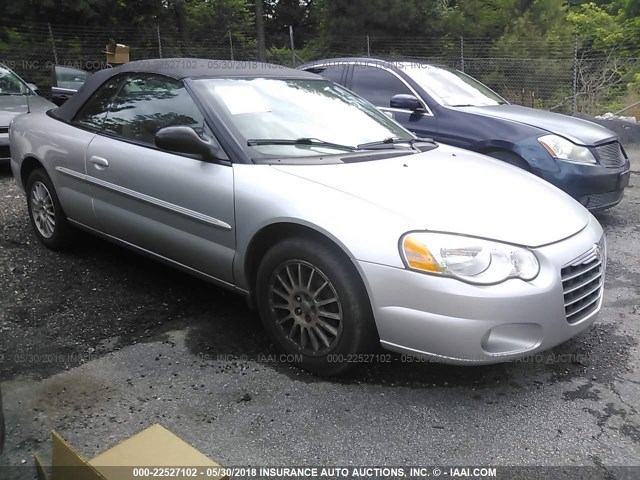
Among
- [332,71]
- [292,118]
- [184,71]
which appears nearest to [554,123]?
[332,71]

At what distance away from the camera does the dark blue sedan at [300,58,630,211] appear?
17.8ft

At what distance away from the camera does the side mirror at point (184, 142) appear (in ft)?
10.6

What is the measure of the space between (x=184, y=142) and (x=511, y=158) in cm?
342

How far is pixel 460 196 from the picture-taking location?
3.02m

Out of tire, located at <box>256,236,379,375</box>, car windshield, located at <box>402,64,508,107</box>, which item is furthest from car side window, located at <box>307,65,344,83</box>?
tire, located at <box>256,236,379,375</box>

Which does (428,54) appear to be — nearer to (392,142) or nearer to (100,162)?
(392,142)

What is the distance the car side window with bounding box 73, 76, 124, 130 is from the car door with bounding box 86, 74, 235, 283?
7 centimetres

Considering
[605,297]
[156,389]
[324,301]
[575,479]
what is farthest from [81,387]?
[605,297]

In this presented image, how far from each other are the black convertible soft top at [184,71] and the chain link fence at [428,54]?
286 inches

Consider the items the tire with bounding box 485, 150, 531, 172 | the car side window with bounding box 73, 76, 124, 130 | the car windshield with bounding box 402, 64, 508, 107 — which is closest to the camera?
the car side window with bounding box 73, 76, 124, 130

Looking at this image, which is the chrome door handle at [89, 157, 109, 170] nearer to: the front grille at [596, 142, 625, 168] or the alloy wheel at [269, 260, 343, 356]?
the alloy wheel at [269, 260, 343, 356]

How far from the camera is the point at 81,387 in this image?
9.73 feet

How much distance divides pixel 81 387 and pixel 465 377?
1896 mm

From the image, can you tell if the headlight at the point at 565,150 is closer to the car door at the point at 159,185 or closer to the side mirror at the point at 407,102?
the side mirror at the point at 407,102
